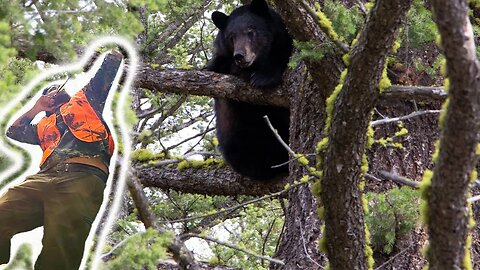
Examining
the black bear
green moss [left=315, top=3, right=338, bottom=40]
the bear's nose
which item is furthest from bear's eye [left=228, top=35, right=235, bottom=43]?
green moss [left=315, top=3, right=338, bottom=40]

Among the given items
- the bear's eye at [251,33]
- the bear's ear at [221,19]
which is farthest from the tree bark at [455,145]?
the bear's ear at [221,19]

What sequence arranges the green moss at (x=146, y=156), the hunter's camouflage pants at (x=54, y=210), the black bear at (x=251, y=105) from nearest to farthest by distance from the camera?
the hunter's camouflage pants at (x=54, y=210), the black bear at (x=251, y=105), the green moss at (x=146, y=156)

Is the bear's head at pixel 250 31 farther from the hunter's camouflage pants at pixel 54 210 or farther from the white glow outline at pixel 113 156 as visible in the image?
the hunter's camouflage pants at pixel 54 210

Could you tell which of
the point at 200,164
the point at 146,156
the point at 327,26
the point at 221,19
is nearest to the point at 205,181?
the point at 200,164

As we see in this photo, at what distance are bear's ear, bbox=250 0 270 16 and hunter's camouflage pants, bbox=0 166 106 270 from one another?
3.99 m

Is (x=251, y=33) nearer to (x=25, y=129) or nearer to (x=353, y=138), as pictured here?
(x=353, y=138)

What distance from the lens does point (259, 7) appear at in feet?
20.9

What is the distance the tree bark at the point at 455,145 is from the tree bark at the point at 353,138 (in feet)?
1.82

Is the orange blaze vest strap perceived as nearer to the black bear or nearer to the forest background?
the forest background

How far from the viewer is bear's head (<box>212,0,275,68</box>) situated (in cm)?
623

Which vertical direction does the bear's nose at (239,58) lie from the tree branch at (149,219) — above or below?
above

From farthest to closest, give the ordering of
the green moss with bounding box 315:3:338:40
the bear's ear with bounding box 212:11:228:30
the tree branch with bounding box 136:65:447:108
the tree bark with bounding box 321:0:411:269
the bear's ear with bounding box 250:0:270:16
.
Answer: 1. the bear's ear with bounding box 212:11:228:30
2. the bear's ear with bounding box 250:0:270:16
3. the tree branch with bounding box 136:65:447:108
4. the green moss with bounding box 315:3:338:40
5. the tree bark with bounding box 321:0:411:269

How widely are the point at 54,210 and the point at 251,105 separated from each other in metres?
3.64

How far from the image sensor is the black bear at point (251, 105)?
5.93 meters
